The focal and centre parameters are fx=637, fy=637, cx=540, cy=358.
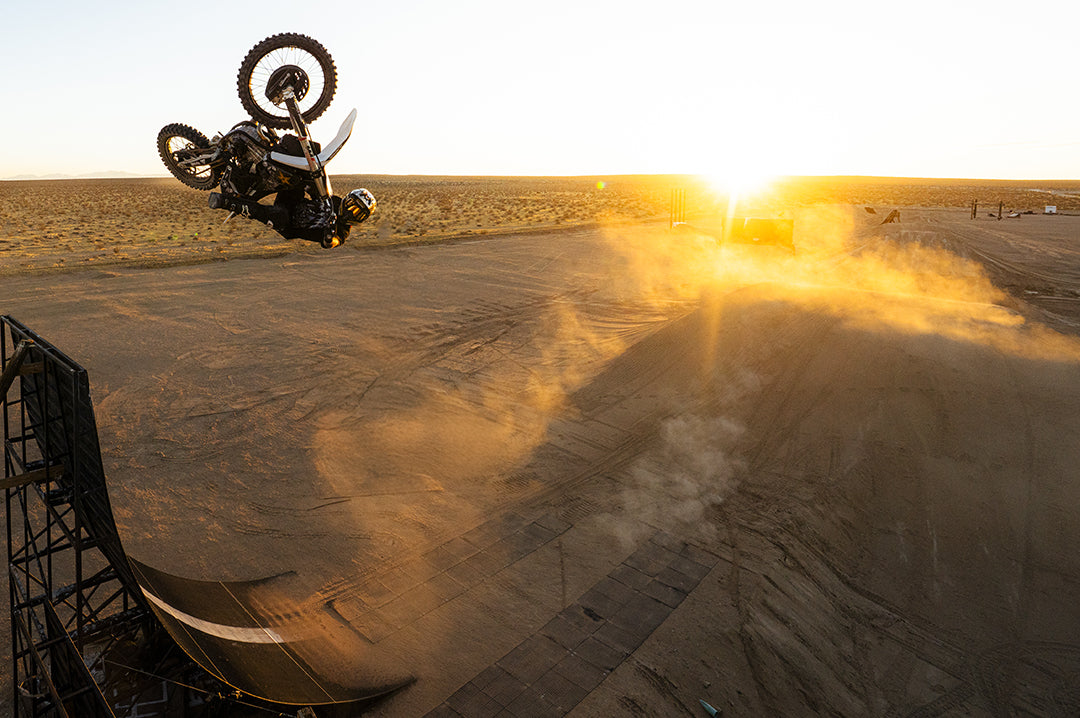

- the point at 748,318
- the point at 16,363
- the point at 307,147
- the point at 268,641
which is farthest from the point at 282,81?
the point at 748,318

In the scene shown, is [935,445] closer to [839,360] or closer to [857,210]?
[839,360]

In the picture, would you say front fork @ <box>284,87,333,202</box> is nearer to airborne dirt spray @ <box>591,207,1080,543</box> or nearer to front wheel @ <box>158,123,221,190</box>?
front wheel @ <box>158,123,221,190</box>

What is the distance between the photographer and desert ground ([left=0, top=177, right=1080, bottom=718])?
7.51 metres

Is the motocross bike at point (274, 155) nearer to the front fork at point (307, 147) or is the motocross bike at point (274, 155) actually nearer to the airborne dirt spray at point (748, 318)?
the front fork at point (307, 147)

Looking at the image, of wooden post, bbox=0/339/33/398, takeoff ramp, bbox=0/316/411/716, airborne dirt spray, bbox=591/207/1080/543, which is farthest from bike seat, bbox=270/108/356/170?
airborne dirt spray, bbox=591/207/1080/543

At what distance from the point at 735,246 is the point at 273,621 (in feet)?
101

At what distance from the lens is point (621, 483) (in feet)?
37.6

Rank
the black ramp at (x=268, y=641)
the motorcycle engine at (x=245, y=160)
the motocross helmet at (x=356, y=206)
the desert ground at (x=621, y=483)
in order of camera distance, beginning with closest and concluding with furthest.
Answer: the black ramp at (x=268, y=641), the desert ground at (x=621, y=483), the motorcycle engine at (x=245, y=160), the motocross helmet at (x=356, y=206)

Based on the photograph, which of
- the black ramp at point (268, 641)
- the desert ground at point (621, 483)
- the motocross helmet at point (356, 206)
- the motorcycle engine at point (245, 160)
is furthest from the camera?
the motocross helmet at point (356, 206)

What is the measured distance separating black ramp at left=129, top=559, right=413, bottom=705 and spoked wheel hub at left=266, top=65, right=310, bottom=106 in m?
6.34

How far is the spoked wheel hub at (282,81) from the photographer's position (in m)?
8.95

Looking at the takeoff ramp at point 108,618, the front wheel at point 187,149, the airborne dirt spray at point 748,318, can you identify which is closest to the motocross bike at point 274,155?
the front wheel at point 187,149

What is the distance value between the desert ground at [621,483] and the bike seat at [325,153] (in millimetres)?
5591

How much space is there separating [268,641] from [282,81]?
Answer: 7.39 metres
